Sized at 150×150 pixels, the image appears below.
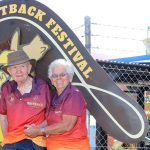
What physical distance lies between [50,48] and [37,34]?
18 cm

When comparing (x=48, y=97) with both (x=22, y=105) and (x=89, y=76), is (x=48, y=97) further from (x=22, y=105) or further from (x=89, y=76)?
(x=89, y=76)

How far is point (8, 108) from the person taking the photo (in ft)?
11.0

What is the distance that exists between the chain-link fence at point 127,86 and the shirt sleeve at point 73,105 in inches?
50.5

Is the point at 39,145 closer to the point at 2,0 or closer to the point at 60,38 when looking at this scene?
the point at 60,38

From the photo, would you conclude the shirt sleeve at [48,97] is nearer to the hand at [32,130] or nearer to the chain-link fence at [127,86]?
the hand at [32,130]

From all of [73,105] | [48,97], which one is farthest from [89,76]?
[73,105]

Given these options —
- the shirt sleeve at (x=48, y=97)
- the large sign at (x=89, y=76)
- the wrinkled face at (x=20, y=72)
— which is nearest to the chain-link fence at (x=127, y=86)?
the large sign at (x=89, y=76)

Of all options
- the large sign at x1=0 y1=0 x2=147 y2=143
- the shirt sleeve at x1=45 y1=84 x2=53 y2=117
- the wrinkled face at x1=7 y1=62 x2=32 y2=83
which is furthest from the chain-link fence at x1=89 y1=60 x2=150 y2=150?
the wrinkled face at x1=7 y1=62 x2=32 y2=83

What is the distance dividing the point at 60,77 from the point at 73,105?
25 centimetres

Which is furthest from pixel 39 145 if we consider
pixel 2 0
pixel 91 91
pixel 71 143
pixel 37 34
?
pixel 2 0

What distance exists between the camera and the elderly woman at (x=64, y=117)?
320 centimetres

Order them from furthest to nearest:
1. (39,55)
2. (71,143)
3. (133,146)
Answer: (133,146), (39,55), (71,143)

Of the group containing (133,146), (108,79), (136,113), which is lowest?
(133,146)

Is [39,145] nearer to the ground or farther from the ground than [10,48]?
nearer to the ground
